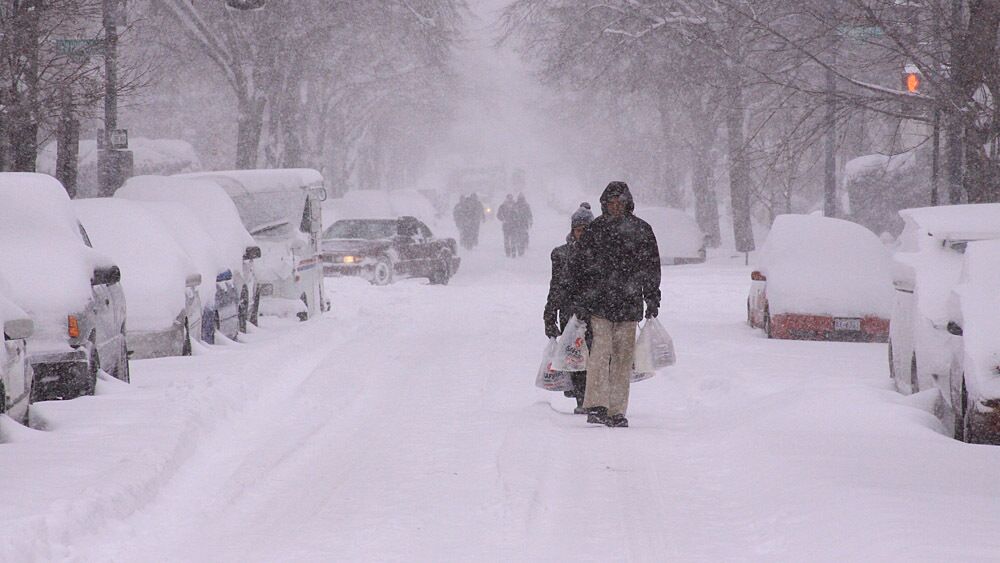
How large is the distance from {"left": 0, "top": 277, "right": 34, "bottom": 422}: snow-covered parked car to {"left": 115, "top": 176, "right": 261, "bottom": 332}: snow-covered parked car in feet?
25.4

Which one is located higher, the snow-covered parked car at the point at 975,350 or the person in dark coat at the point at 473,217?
the person in dark coat at the point at 473,217

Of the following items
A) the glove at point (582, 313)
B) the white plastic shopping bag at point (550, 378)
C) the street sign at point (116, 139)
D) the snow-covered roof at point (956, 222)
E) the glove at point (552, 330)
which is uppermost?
the street sign at point (116, 139)

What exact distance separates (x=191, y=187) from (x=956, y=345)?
1167cm

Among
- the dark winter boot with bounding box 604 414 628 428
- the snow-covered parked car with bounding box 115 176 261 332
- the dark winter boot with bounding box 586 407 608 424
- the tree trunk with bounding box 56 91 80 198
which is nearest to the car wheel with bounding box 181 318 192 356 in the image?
the snow-covered parked car with bounding box 115 176 261 332

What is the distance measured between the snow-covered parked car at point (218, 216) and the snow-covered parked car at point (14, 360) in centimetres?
773

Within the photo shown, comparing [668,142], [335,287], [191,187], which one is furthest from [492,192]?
[191,187]

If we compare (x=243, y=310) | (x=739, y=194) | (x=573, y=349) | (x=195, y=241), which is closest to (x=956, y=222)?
(x=573, y=349)

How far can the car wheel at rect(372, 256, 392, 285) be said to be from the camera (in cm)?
2906

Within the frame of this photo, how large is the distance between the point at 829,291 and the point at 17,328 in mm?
11152

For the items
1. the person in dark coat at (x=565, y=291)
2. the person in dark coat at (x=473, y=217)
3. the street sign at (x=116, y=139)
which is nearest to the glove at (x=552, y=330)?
the person in dark coat at (x=565, y=291)

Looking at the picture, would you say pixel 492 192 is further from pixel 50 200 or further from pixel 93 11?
pixel 50 200

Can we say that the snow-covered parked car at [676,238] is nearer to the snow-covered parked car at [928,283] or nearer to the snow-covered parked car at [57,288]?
the snow-covered parked car at [928,283]

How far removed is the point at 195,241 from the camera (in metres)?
16.1

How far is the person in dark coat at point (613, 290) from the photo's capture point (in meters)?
9.80
